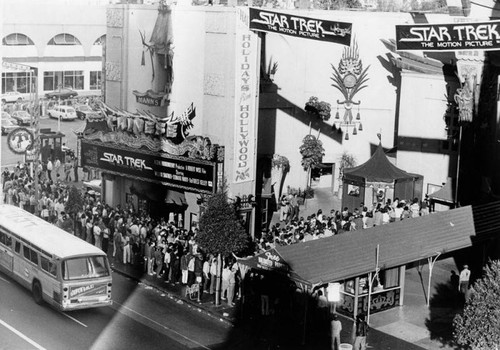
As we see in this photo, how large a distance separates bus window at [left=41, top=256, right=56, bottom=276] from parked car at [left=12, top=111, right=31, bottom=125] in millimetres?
29384

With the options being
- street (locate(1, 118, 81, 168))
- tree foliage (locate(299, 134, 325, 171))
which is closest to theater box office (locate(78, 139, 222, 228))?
tree foliage (locate(299, 134, 325, 171))

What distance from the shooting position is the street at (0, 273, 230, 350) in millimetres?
26328

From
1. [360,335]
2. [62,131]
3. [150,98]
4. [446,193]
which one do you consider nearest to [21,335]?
[360,335]

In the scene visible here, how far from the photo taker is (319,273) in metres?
26.4

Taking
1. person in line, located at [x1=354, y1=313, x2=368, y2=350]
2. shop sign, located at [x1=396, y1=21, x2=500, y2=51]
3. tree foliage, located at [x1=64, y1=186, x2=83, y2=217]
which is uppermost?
shop sign, located at [x1=396, y1=21, x2=500, y2=51]

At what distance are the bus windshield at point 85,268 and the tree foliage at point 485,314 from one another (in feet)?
35.9

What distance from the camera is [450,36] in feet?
111

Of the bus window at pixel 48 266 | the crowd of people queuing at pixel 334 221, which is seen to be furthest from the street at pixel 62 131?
the bus window at pixel 48 266

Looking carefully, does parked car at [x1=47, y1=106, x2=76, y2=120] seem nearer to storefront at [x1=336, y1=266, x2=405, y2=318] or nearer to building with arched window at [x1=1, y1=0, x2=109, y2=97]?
building with arched window at [x1=1, y1=0, x2=109, y2=97]

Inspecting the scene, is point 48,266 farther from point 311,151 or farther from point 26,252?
point 311,151

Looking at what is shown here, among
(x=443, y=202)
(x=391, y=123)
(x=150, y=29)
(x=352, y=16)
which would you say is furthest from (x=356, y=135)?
(x=150, y=29)

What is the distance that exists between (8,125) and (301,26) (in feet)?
88.3

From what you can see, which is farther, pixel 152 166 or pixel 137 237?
pixel 152 166

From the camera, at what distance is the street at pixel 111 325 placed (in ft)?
86.4
